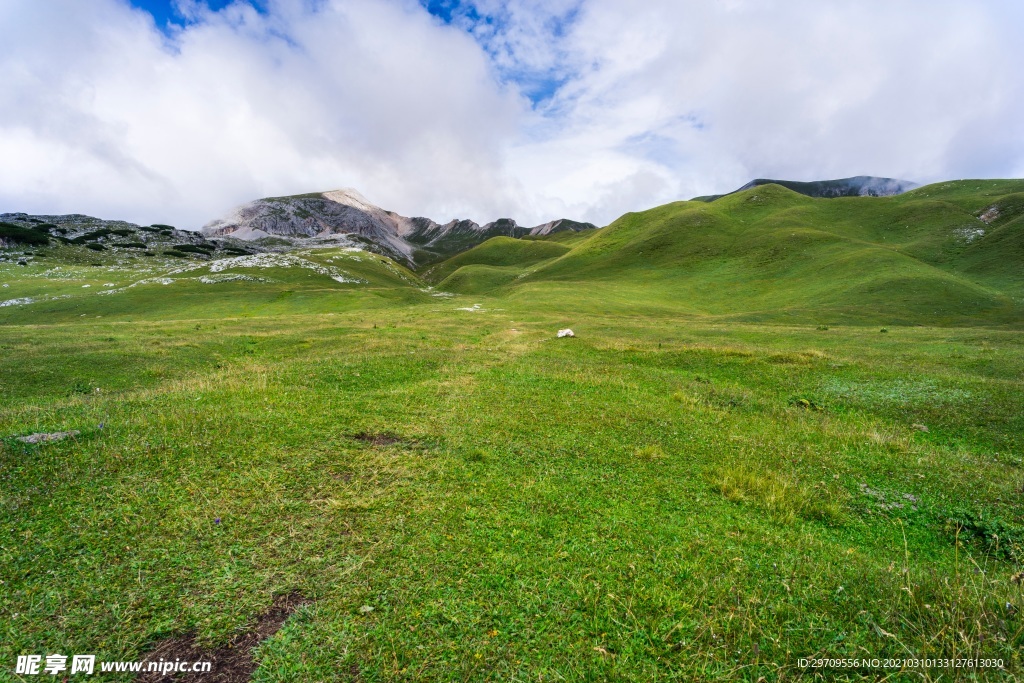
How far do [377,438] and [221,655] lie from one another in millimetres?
7206

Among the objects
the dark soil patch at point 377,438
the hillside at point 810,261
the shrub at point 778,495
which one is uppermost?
the hillside at point 810,261

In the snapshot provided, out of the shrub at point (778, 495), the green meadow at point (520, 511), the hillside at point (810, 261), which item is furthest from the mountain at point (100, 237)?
the shrub at point (778, 495)

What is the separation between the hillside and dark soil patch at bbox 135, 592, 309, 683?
207 feet

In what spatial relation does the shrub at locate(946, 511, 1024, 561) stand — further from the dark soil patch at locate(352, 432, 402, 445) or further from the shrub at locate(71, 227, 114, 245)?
the shrub at locate(71, 227, 114, 245)

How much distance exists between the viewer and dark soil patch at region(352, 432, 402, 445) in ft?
39.8

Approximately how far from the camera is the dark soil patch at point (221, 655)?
16.4 feet

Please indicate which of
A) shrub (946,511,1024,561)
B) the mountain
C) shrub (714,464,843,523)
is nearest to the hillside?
shrub (946,511,1024,561)

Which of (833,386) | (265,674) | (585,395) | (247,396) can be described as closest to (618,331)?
(833,386)

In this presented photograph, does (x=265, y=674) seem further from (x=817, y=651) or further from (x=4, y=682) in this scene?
(x=817, y=651)

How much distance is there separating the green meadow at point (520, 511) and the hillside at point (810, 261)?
4538 centimetres

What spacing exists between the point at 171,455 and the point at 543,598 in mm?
10026

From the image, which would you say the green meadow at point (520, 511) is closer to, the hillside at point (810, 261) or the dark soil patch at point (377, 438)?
the dark soil patch at point (377, 438)

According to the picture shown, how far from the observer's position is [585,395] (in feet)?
56.7

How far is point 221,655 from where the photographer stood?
17.5 feet
